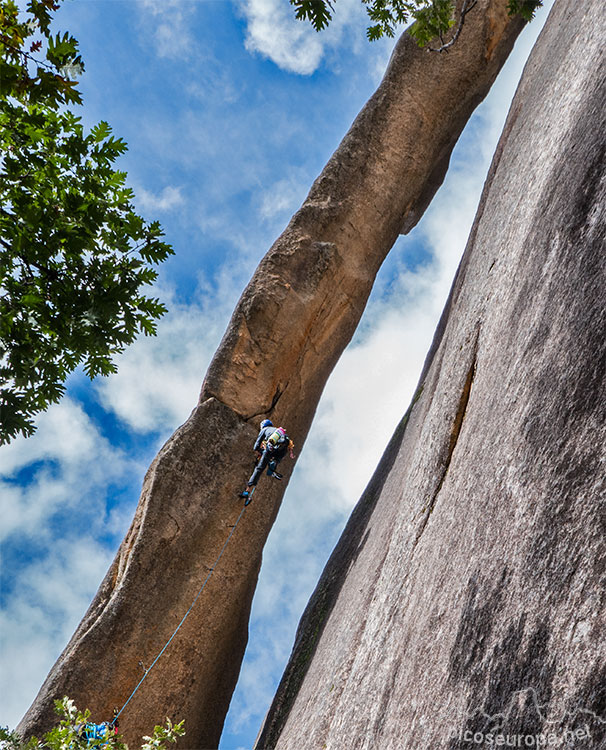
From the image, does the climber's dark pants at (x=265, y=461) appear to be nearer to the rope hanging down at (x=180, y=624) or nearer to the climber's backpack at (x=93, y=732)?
the rope hanging down at (x=180, y=624)

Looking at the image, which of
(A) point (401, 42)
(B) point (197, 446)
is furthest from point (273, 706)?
(A) point (401, 42)

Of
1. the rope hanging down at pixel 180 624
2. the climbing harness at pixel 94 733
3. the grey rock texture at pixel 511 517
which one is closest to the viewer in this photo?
the grey rock texture at pixel 511 517

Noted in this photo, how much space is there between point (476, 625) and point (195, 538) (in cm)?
729

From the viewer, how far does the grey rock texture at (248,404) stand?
941 cm

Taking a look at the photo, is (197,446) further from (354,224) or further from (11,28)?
(11,28)

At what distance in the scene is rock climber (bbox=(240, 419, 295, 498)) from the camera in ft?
34.8

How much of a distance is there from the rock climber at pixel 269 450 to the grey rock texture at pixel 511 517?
3222mm

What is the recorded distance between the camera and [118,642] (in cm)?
933

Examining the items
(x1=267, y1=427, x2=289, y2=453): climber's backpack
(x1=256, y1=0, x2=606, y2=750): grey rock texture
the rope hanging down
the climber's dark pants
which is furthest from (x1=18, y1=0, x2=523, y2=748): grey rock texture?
(x1=256, y1=0, x2=606, y2=750): grey rock texture

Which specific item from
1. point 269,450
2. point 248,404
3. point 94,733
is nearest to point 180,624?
point 94,733

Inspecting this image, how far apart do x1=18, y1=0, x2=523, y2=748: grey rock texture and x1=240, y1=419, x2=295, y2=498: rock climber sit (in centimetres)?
39

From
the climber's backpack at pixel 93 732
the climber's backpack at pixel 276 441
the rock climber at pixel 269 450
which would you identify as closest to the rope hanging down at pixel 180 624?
the rock climber at pixel 269 450

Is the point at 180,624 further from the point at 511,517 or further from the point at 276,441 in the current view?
the point at 511,517

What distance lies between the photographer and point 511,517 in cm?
411
